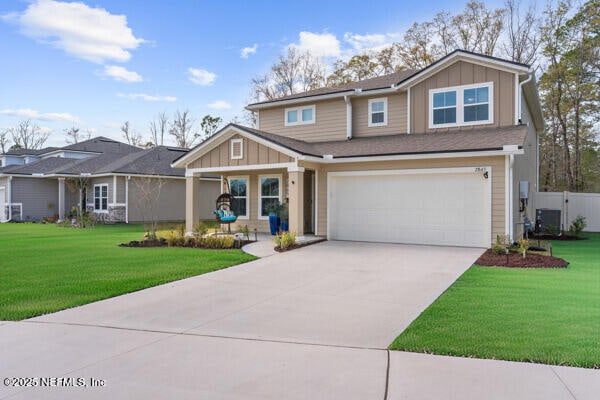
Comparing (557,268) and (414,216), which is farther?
(414,216)

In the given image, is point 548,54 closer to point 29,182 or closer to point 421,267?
point 421,267

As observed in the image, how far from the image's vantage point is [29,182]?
87.6 feet

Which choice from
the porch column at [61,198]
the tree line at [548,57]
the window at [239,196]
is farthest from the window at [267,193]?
the tree line at [548,57]

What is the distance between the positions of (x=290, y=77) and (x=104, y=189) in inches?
644

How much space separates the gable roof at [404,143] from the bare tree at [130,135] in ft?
122

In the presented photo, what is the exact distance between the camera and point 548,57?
25438mm

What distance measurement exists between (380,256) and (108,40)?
1441 centimetres

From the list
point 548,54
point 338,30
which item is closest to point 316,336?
point 338,30

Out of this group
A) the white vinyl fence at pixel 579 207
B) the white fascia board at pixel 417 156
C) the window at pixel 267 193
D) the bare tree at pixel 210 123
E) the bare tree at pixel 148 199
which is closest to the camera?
the white fascia board at pixel 417 156

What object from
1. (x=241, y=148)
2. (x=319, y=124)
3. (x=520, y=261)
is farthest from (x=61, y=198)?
(x=520, y=261)

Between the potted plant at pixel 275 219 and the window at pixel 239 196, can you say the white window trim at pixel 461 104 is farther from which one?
the window at pixel 239 196

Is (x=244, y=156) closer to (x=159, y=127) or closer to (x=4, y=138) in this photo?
(x=159, y=127)

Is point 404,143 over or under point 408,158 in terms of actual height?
over

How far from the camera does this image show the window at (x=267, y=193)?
54.9ft
